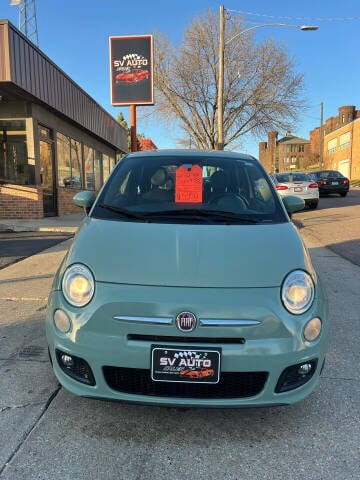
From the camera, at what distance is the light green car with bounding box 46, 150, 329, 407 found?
7.03 feet

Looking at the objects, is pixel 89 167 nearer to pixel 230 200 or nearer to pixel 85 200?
pixel 85 200

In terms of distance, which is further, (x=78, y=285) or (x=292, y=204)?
(x=292, y=204)

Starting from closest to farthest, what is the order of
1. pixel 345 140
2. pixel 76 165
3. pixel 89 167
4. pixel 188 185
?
1. pixel 188 185
2. pixel 76 165
3. pixel 89 167
4. pixel 345 140

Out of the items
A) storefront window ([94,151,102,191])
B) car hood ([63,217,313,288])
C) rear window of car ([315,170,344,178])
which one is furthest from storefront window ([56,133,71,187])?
rear window of car ([315,170,344,178])

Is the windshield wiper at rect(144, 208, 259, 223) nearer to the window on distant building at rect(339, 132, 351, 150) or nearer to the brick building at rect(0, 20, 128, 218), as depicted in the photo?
the brick building at rect(0, 20, 128, 218)

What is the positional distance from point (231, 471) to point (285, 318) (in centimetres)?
81

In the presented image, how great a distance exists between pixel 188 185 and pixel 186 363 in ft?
5.37

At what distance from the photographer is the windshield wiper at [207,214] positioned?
2972 millimetres

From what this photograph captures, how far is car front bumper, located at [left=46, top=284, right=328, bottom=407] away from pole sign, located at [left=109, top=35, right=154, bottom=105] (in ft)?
39.1

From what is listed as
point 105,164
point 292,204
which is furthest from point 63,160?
point 292,204

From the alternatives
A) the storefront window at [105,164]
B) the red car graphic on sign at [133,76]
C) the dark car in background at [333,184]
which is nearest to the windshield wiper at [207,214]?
the red car graphic on sign at [133,76]

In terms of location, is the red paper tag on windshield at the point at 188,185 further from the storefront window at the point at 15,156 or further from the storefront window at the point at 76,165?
the storefront window at the point at 76,165

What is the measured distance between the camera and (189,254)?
2.46 metres

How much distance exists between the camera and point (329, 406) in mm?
2680
